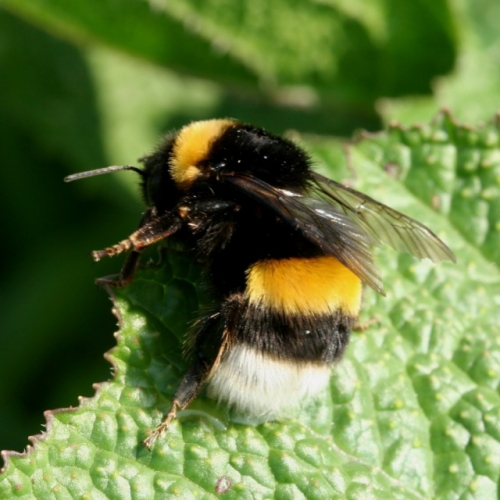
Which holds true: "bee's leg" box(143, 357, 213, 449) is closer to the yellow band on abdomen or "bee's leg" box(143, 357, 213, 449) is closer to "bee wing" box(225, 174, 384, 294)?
the yellow band on abdomen

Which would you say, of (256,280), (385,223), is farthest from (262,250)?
(385,223)

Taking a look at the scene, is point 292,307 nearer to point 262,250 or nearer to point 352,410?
point 262,250

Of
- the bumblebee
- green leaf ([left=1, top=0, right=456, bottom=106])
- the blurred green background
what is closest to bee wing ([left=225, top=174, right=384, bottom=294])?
the bumblebee

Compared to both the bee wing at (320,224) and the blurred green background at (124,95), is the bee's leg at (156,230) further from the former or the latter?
the blurred green background at (124,95)

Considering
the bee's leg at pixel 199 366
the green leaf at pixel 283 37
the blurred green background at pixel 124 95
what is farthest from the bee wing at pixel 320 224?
the green leaf at pixel 283 37

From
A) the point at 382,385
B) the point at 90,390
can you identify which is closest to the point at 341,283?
the point at 382,385
